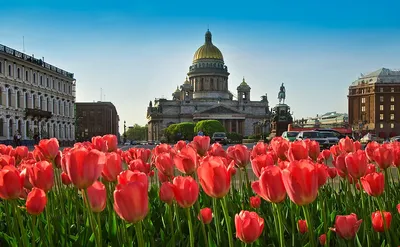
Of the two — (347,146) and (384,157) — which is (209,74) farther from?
(384,157)

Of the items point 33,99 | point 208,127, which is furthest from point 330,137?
point 208,127

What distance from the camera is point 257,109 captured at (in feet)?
379

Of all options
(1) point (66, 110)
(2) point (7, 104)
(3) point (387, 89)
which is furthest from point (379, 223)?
(3) point (387, 89)

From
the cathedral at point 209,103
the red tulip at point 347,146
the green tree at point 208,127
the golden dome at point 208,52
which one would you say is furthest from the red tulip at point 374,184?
the golden dome at point 208,52

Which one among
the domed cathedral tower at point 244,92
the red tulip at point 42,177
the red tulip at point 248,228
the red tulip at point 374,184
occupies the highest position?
the domed cathedral tower at point 244,92

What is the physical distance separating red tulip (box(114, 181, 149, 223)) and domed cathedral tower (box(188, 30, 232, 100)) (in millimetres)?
112551

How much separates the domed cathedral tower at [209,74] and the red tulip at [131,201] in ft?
369

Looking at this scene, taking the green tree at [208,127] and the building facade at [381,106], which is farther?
the building facade at [381,106]

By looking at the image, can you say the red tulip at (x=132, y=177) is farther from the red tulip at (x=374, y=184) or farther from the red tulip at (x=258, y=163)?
the red tulip at (x=374, y=184)

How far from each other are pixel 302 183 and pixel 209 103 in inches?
4446

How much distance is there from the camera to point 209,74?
114 metres

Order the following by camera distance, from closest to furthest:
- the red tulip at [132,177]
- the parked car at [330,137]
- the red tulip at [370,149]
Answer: the red tulip at [132,177], the red tulip at [370,149], the parked car at [330,137]

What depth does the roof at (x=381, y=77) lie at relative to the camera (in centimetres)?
9881

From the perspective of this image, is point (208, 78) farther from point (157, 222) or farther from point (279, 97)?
point (157, 222)
